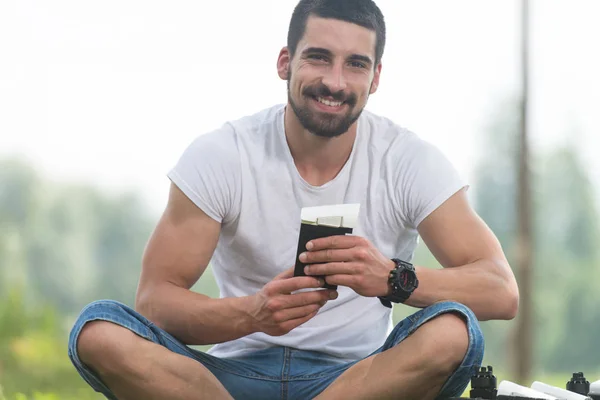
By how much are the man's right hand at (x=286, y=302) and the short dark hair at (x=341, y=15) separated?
76 centimetres

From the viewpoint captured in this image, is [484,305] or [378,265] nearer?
[378,265]

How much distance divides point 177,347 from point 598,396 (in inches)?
40.9

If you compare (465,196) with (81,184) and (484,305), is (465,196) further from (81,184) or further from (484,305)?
(81,184)

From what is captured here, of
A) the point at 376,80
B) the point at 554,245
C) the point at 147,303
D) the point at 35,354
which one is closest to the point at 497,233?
the point at 554,245

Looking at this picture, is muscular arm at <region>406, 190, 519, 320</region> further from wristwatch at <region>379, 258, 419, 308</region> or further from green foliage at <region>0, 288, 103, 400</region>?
green foliage at <region>0, 288, 103, 400</region>

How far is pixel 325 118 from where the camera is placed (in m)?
2.41

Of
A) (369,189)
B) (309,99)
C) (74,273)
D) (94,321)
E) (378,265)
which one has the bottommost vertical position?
(74,273)

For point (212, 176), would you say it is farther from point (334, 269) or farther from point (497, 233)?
point (497, 233)

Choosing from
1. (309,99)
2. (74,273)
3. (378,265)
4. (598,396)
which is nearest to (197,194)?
(309,99)

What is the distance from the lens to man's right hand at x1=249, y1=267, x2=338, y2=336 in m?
2.06

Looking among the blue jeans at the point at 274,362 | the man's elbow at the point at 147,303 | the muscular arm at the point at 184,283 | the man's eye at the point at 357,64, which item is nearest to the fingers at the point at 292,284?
the muscular arm at the point at 184,283

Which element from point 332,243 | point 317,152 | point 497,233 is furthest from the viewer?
point 497,233

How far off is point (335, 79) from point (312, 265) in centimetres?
59

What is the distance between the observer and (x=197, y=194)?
7.72 ft
